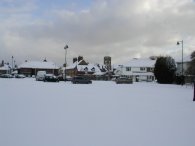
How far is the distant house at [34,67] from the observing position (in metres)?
144

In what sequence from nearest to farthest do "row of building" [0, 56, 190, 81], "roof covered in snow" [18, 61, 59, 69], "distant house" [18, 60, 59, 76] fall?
"row of building" [0, 56, 190, 81] < "distant house" [18, 60, 59, 76] < "roof covered in snow" [18, 61, 59, 69]

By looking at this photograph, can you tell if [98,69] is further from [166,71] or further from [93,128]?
[93,128]

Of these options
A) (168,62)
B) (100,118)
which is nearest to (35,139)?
(100,118)

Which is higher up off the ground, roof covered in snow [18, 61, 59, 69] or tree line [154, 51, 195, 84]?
roof covered in snow [18, 61, 59, 69]

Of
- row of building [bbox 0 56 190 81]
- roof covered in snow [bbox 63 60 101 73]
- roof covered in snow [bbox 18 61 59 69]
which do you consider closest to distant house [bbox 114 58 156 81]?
row of building [bbox 0 56 190 81]

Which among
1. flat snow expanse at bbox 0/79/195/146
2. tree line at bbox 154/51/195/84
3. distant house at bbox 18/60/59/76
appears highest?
distant house at bbox 18/60/59/76

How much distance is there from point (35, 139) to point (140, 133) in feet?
11.1

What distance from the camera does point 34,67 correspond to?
145 m

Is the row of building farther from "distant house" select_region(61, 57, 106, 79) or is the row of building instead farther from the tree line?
the tree line

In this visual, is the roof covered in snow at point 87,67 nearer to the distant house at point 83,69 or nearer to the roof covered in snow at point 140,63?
the distant house at point 83,69

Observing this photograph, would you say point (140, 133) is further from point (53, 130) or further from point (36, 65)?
point (36, 65)

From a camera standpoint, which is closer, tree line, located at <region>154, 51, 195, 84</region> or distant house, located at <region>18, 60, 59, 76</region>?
tree line, located at <region>154, 51, 195, 84</region>

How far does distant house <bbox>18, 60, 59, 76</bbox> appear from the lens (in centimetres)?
14438

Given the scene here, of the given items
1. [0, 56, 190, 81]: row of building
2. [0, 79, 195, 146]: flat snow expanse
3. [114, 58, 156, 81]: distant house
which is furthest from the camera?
[0, 56, 190, 81]: row of building
